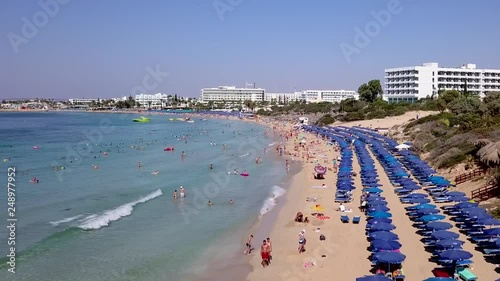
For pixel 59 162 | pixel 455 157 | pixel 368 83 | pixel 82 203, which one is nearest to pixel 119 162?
pixel 59 162

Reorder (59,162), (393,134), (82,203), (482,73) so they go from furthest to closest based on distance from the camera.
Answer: (482,73)
(393,134)
(59,162)
(82,203)

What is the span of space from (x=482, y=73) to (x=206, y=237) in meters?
96.9

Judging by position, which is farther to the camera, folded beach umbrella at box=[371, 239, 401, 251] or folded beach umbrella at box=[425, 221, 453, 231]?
folded beach umbrella at box=[425, 221, 453, 231]

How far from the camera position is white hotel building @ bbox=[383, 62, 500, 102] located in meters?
96.2

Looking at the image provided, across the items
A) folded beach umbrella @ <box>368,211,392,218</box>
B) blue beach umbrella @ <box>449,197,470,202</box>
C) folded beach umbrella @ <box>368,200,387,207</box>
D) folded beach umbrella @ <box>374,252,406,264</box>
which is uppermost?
blue beach umbrella @ <box>449,197,470,202</box>

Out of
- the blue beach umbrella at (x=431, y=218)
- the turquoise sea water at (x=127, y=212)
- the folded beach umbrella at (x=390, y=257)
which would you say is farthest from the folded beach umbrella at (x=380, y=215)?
the turquoise sea water at (x=127, y=212)

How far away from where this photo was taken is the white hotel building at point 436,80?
9625 centimetres

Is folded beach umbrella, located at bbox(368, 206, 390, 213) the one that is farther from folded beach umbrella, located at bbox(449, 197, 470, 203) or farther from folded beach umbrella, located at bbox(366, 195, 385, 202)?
folded beach umbrella, located at bbox(449, 197, 470, 203)

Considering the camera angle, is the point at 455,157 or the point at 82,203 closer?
the point at 82,203

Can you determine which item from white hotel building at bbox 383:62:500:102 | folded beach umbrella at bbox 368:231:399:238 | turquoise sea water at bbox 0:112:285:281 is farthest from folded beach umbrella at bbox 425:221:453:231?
white hotel building at bbox 383:62:500:102

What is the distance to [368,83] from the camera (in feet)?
335

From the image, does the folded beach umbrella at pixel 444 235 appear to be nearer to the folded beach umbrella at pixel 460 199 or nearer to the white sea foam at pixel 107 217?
the folded beach umbrella at pixel 460 199

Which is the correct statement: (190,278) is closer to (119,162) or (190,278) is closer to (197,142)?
(119,162)

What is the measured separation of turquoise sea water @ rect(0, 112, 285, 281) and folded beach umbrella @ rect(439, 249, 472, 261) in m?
8.00
